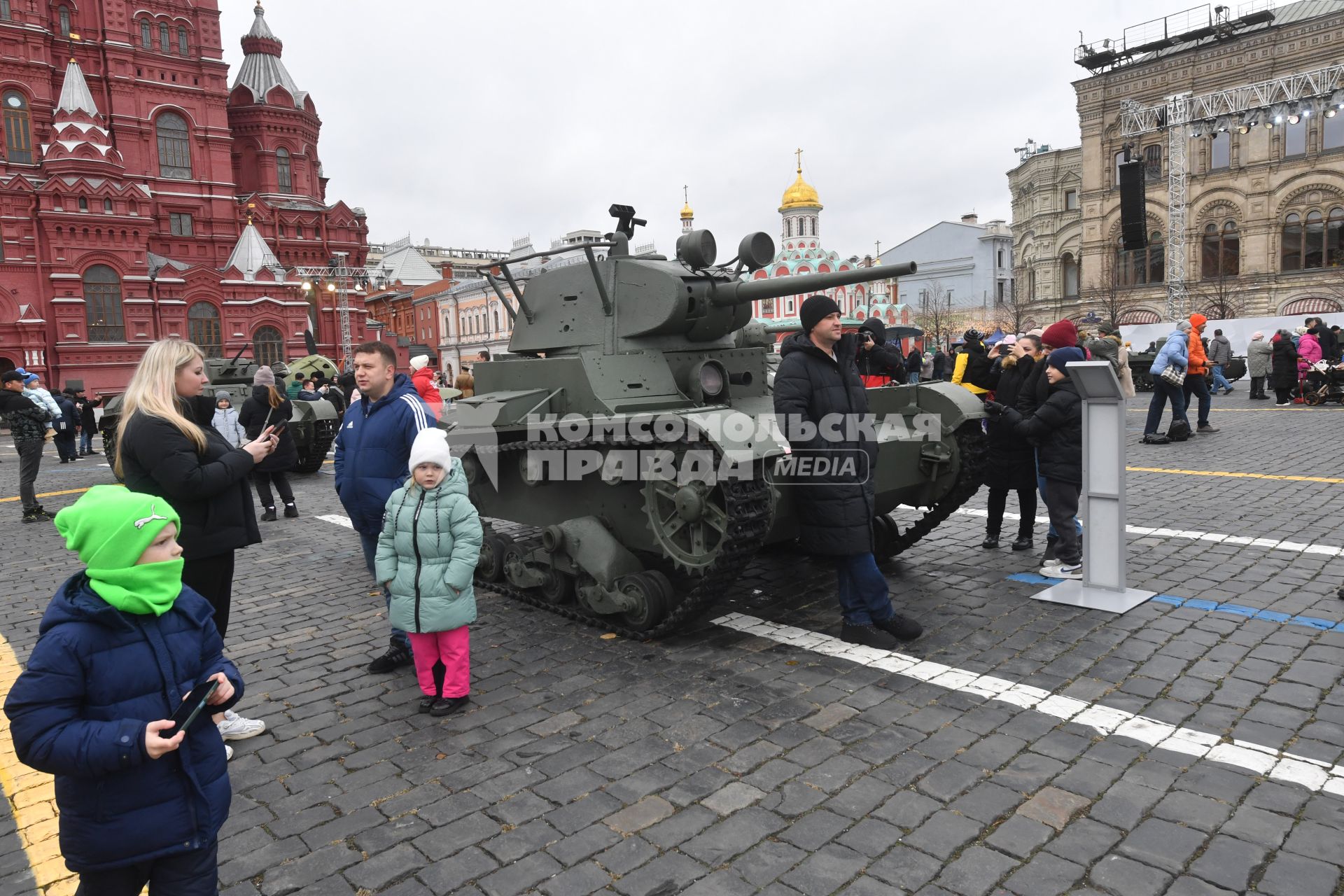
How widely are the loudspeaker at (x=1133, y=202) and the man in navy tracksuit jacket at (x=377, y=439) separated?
99.5 ft

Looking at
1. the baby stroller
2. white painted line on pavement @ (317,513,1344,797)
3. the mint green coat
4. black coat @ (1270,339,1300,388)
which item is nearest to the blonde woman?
the mint green coat

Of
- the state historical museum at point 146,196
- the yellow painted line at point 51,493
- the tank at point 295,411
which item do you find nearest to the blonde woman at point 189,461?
the tank at point 295,411

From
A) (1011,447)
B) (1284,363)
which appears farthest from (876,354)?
(1284,363)

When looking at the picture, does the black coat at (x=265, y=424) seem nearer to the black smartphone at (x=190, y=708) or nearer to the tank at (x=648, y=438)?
the tank at (x=648, y=438)

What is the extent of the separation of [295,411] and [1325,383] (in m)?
20.5

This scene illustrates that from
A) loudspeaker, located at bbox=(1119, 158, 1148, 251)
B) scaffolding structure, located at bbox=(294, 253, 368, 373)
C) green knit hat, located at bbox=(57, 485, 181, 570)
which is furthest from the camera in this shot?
scaffolding structure, located at bbox=(294, 253, 368, 373)

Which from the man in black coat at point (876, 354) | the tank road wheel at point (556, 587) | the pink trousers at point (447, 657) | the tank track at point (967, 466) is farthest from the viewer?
the man in black coat at point (876, 354)

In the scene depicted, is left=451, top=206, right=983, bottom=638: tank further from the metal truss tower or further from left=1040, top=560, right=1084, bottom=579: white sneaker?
the metal truss tower

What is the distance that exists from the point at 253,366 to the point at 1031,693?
18.4 metres

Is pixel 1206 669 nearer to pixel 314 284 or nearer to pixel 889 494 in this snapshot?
pixel 889 494

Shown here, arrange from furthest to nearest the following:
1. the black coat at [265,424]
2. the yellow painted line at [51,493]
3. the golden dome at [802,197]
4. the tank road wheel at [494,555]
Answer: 1. the golden dome at [802,197]
2. the yellow painted line at [51,493]
3. the black coat at [265,424]
4. the tank road wheel at [494,555]

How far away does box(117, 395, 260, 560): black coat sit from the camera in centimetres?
389

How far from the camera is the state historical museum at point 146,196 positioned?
123 feet

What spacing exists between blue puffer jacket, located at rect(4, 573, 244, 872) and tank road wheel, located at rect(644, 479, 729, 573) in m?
3.16
